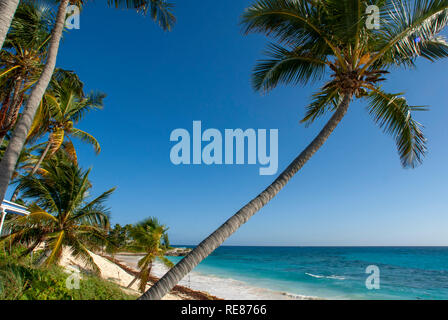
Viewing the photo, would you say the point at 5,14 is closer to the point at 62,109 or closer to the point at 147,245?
the point at 62,109

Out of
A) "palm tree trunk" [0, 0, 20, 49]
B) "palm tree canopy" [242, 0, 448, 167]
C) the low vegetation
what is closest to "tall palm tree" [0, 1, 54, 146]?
the low vegetation

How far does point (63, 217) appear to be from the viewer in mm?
9469

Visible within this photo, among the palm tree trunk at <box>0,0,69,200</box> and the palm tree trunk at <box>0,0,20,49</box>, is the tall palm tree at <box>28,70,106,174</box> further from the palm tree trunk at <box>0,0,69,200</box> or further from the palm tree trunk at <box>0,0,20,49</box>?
the palm tree trunk at <box>0,0,20,49</box>

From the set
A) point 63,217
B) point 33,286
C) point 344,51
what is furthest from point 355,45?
point 63,217

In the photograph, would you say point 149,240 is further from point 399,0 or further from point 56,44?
point 399,0

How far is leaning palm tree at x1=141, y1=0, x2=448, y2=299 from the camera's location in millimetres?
4539

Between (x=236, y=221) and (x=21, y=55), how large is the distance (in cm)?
922

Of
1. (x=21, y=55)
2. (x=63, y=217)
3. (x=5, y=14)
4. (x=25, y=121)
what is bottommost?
(x=63, y=217)

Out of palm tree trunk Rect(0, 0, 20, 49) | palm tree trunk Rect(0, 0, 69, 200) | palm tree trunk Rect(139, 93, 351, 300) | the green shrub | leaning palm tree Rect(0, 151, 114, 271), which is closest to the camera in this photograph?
palm tree trunk Rect(139, 93, 351, 300)

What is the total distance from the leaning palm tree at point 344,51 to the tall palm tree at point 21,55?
23.3 feet

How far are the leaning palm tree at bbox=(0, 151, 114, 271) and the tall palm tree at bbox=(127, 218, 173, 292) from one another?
3.59 meters

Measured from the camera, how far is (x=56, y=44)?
5.16 m

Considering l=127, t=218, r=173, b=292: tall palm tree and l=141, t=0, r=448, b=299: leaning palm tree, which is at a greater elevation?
l=141, t=0, r=448, b=299: leaning palm tree
